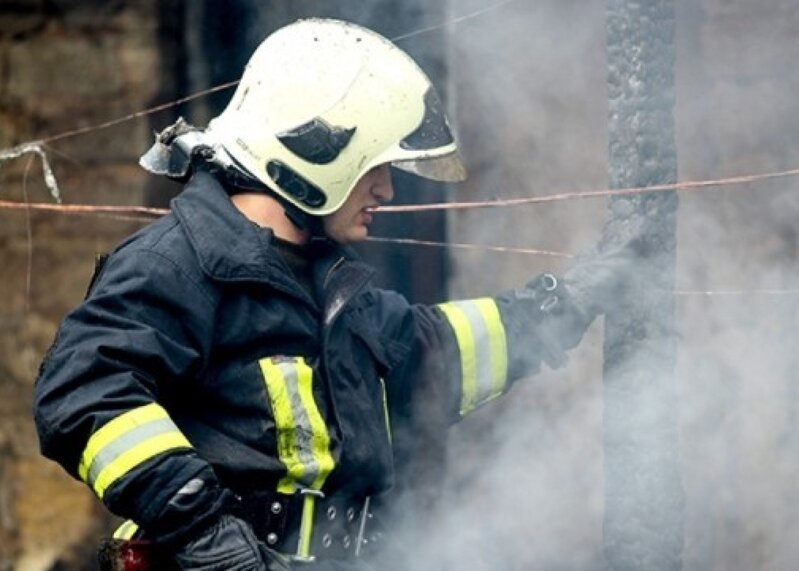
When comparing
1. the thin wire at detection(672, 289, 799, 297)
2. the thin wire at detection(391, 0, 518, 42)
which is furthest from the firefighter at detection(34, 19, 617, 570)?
the thin wire at detection(391, 0, 518, 42)

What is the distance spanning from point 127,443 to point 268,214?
75 centimetres

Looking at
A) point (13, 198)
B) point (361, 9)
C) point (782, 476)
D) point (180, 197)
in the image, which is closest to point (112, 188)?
point (13, 198)

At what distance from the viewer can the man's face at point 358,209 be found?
4.80 meters

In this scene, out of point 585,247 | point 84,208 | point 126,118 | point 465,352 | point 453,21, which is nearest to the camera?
point 465,352

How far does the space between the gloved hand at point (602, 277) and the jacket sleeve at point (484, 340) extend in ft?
0.12

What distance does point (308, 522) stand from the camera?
15.4 ft

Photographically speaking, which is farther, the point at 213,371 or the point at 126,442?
the point at 213,371

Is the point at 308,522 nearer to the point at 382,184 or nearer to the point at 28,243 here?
the point at 382,184

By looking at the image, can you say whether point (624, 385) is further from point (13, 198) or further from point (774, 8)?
point (13, 198)

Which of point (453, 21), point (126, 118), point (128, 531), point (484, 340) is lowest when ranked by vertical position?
point (128, 531)

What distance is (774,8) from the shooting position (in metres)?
5.31

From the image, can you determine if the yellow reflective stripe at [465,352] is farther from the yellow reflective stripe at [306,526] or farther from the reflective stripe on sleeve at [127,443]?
the reflective stripe on sleeve at [127,443]

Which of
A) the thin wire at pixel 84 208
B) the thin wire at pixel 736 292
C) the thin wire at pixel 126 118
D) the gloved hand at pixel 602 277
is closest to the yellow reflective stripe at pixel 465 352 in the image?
the gloved hand at pixel 602 277

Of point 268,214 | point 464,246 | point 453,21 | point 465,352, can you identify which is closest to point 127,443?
point 268,214
